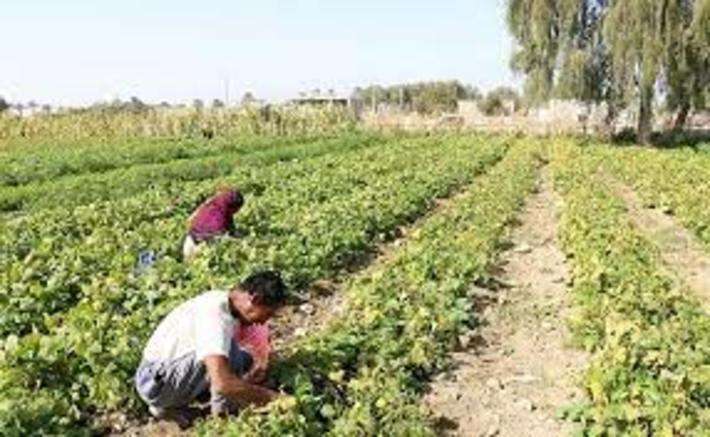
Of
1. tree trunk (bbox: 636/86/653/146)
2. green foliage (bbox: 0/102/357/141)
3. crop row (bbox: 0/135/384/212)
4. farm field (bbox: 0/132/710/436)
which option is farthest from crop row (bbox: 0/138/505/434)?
green foliage (bbox: 0/102/357/141)

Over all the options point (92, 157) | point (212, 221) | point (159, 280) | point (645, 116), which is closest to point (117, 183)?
point (92, 157)

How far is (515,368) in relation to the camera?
27.0 feet

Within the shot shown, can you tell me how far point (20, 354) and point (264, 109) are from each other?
39.9m

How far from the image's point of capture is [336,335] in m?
7.74

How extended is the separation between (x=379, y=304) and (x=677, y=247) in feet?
23.0

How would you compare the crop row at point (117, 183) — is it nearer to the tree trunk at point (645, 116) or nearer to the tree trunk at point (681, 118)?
the tree trunk at point (645, 116)

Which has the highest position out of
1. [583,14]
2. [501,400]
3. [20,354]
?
[583,14]

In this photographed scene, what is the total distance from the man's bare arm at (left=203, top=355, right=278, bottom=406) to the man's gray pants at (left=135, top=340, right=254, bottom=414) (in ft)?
0.43

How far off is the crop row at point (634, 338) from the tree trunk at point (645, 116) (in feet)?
78.3

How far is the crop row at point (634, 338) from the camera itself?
6180mm

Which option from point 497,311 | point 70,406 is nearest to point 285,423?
point 70,406

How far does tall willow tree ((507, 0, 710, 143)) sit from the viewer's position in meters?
36.4

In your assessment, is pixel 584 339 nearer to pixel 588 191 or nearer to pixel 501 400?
pixel 501 400

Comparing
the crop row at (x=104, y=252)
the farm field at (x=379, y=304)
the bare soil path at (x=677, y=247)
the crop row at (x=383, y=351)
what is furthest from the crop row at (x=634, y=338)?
the crop row at (x=104, y=252)
